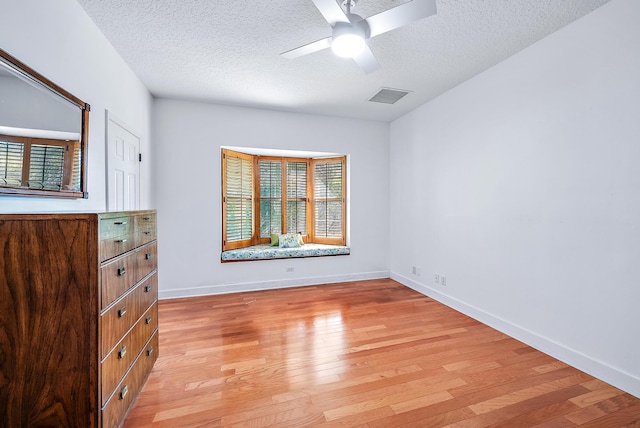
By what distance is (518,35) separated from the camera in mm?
2283

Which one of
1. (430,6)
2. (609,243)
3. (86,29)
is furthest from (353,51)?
(609,243)

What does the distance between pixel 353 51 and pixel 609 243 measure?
7.44 feet

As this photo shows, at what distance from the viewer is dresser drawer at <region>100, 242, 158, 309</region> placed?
4.28 feet

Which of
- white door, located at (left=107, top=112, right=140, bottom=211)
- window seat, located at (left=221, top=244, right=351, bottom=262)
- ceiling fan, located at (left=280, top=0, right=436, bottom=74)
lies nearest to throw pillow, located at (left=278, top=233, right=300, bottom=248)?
window seat, located at (left=221, top=244, right=351, bottom=262)

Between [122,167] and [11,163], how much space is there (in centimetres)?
141

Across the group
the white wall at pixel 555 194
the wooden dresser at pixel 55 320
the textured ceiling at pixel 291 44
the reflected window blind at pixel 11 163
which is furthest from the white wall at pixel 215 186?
the wooden dresser at pixel 55 320

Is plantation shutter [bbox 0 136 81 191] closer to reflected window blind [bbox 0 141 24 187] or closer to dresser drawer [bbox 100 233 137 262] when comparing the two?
reflected window blind [bbox 0 141 24 187]

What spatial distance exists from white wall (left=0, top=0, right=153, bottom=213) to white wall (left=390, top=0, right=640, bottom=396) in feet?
11.6

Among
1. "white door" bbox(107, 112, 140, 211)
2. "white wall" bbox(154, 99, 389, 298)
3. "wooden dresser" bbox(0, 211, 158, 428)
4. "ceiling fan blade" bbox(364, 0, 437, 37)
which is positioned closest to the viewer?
"wooden dresser" bbox(0, 211, 158, 428)

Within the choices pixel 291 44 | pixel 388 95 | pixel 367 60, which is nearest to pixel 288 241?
pixel 388 95

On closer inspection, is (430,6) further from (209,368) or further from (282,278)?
(282,278)

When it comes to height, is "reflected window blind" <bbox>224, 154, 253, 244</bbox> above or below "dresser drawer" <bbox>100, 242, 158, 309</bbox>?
above

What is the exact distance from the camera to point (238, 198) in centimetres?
422

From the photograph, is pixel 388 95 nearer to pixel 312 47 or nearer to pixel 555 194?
pixel 312 47
